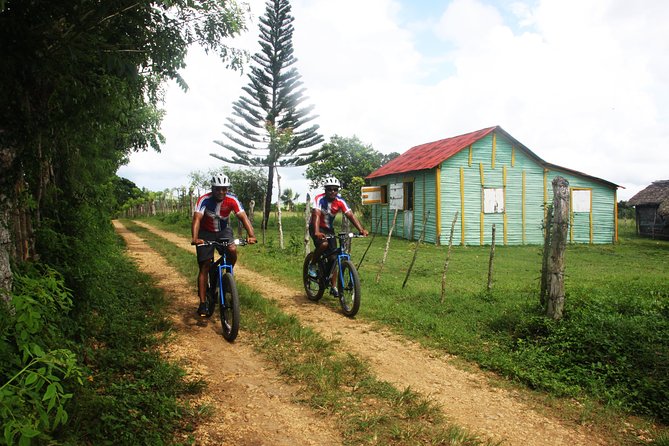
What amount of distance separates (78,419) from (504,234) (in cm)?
1910

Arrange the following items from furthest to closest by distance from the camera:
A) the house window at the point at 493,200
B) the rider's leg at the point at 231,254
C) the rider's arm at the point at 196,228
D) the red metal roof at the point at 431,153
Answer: the house window at the point at 493,200 < the red metal roof at the point at 431,153 < the rider's leg at the point at 231,254 < the rider's arm at the point at 196,228

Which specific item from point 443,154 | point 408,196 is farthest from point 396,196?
point 443,154

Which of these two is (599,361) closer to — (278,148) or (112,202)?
(112,202)

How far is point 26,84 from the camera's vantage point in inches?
142

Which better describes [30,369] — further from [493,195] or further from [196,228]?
[493,195]

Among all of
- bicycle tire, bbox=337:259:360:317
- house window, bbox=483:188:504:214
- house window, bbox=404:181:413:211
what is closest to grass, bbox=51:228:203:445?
bicycle tire, bbox=337:259:360:317

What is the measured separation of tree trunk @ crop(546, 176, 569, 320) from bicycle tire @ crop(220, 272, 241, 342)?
154 inches

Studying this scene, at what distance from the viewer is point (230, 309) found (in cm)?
539

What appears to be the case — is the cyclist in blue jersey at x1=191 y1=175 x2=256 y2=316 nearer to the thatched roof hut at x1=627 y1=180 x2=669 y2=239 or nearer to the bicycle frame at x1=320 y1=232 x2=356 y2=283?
the bicycle frame at x1=320 y1=232 x2=356 y2=283

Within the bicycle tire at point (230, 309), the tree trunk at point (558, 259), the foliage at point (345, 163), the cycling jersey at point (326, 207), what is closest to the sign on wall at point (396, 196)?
the foliage at point (345, 163)

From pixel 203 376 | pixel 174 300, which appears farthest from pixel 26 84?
pixel 174 300

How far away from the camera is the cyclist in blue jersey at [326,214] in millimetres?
6988

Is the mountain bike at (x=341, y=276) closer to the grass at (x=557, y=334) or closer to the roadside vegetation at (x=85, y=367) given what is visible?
the grass at (x=557, y=334)

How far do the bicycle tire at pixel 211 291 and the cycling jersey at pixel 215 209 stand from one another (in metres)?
0.56
